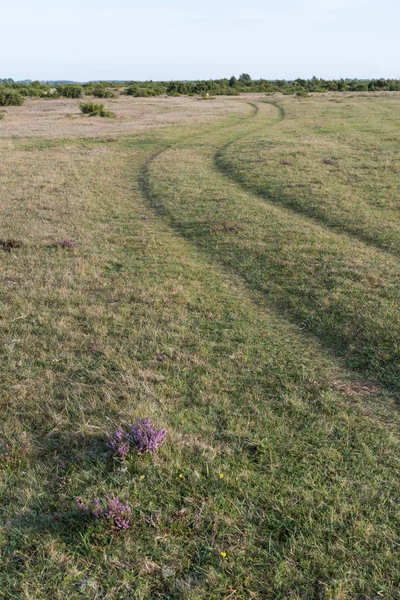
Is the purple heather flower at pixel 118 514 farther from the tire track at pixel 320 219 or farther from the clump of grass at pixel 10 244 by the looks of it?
the tire track at pixel 320 219

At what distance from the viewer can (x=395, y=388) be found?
6.82 meters

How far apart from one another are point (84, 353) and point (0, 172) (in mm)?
19225

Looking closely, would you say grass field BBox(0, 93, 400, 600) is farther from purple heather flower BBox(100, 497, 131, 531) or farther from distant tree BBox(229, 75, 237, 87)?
distant tree BBox(229, 75, 237, 87)

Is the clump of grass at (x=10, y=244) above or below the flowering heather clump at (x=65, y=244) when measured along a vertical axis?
below

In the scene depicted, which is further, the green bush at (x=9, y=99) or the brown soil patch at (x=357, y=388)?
the green bush at (x=9, y=99)

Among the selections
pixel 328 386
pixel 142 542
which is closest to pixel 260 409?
pixel 328 386

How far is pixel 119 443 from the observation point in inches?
203

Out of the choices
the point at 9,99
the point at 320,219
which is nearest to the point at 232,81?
the point at 9,99

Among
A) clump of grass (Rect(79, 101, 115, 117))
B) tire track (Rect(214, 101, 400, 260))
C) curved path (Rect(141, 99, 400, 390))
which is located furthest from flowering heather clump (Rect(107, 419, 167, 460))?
clump of grass (Rect(79, 101, 115, 117))

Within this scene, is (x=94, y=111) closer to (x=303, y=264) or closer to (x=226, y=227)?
(x=226, y=227)

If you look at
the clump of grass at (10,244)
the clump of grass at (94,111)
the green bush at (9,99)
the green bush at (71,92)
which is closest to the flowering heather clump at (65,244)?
the clump of grass at (10,244)

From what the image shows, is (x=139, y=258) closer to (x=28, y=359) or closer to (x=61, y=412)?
(x=28, y=359)

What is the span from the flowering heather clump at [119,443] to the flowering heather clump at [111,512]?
64 centimetres

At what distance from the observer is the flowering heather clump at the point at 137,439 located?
5059mm
